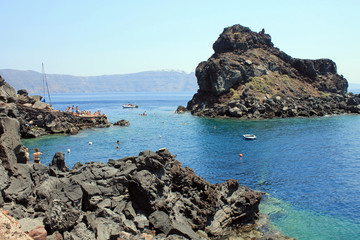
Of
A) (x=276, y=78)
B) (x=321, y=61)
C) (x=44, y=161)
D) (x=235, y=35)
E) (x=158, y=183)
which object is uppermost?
(x=235, y=35)

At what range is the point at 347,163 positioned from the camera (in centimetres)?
5100

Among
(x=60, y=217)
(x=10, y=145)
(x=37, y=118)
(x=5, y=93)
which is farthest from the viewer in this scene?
(x=37, y=118)

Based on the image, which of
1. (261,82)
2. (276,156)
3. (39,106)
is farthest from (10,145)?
(261,82)

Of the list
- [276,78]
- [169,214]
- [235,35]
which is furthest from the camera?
[235,35]

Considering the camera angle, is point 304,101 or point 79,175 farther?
point 304,101

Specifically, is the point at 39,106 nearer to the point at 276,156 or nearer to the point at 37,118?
the point at 37,118

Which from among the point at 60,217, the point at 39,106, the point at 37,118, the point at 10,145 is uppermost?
the point at 39,106

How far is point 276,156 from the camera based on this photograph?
2192 inches

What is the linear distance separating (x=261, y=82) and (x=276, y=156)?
71.5m

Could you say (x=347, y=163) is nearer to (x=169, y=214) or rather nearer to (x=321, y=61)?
(x=169, y=214)

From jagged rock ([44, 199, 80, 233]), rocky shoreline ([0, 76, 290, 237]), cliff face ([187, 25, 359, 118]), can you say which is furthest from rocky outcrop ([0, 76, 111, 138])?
jagged rock ([44, 199, 80, 233])

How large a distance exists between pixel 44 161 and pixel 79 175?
27.1 metres

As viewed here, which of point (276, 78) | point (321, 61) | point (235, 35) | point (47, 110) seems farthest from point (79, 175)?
point (321, 61)

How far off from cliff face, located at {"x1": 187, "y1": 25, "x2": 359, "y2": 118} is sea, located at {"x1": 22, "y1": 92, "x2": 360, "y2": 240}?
10.5 meters
